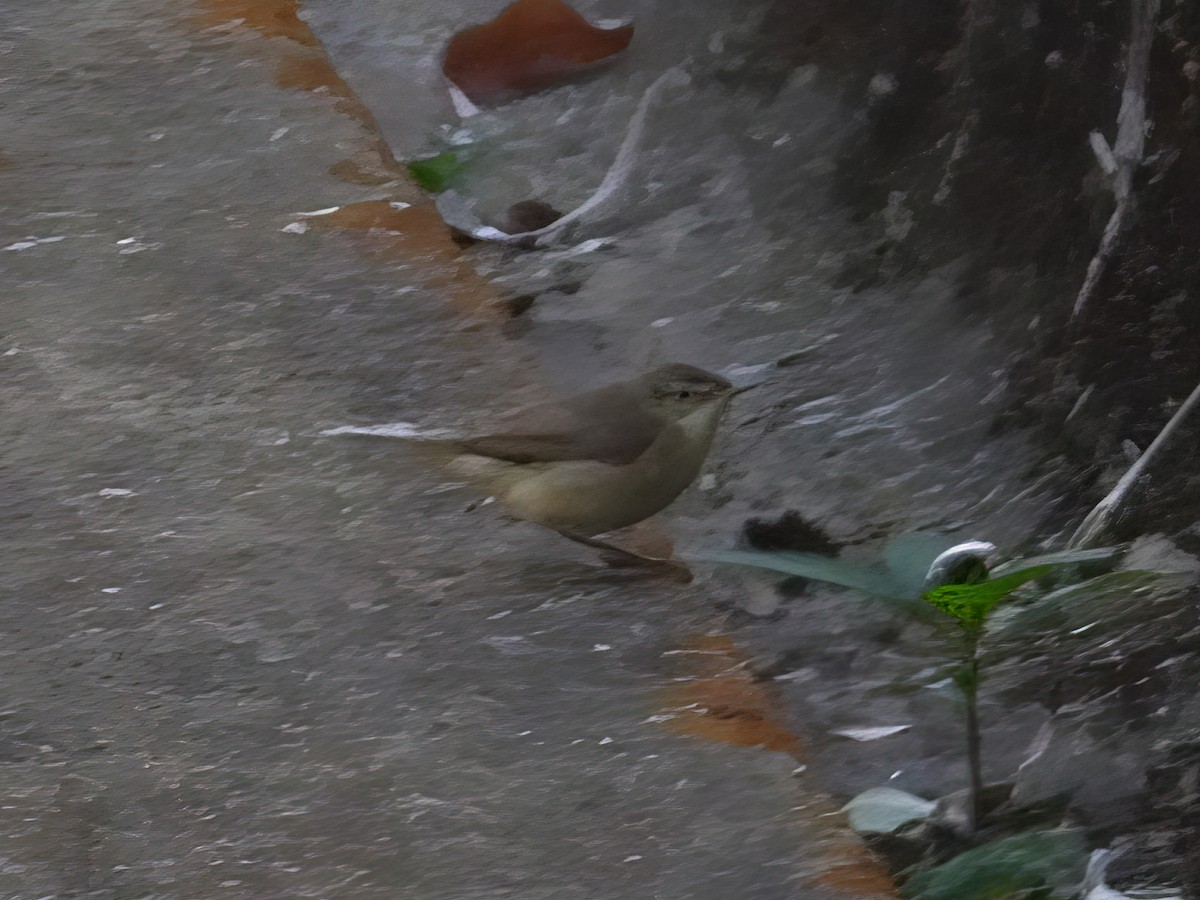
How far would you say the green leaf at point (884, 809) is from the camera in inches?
41.6

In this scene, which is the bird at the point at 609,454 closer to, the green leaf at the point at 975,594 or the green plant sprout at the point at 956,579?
the green plant sprout at the point at 956,579

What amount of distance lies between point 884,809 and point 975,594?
24 centimetres

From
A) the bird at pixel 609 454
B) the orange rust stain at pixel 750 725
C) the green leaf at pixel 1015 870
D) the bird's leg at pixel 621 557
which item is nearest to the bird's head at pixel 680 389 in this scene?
the bird at pixel 609 454

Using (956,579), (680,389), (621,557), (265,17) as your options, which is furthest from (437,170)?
(956,579)

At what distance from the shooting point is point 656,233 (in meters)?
1.65

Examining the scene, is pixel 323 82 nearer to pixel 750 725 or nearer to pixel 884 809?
pixel 750 725

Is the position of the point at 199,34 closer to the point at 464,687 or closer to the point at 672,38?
the point at 672,38

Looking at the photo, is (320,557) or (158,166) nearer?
(320,557)

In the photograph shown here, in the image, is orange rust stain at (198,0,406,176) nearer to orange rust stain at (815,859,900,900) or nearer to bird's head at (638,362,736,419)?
bird's head at (638,362,736,419)

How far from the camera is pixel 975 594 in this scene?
948mm

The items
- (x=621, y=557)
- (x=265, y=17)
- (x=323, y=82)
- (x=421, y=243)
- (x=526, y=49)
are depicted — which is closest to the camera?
(x=621, y=557)

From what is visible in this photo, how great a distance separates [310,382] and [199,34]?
88cm

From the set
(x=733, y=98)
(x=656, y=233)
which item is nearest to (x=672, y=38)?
(x=733, y=98)

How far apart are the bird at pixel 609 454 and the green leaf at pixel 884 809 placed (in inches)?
15.0
